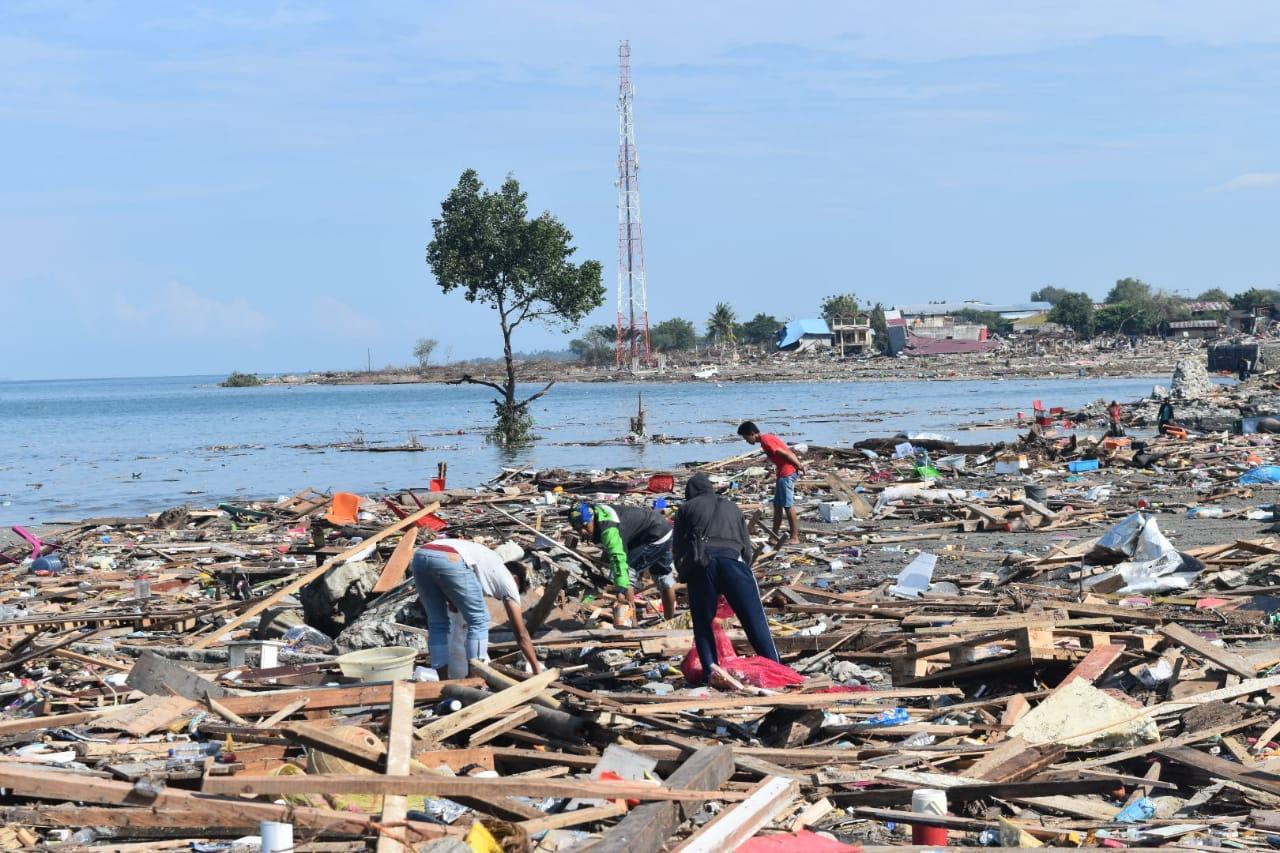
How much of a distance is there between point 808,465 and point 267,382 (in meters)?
158

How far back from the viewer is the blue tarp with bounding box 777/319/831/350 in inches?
4793

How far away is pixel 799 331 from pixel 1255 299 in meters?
40.1

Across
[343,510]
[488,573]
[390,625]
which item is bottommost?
[390,625]

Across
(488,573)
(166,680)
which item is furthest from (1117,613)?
(166,680)

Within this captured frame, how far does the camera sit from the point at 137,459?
40.3 m

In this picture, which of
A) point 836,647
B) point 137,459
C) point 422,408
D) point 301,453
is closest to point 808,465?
point 836,647

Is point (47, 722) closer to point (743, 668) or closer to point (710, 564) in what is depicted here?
point (710, 564)

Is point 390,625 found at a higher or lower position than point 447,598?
lower

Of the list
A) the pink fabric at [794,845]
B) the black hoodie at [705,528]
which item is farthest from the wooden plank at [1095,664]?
the pink fabric at [794,845]

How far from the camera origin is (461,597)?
796 centimetres

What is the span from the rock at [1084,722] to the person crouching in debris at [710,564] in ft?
6.24

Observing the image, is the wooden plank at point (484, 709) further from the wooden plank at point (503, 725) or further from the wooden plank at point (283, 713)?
the wooden plank at point (283, 713)

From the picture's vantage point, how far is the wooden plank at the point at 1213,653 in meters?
7.25

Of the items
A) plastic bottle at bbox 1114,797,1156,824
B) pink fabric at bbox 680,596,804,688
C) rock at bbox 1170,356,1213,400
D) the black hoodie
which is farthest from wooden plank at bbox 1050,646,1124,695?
rock at bbox 1170,356,1213,400
